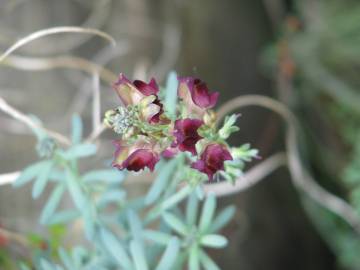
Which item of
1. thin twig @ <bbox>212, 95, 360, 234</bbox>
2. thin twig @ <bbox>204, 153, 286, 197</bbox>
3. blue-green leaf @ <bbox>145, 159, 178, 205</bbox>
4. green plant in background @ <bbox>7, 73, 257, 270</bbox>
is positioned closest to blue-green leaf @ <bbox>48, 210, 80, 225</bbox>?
green plant in background @ <bbox>7, 73, 257, 270</bbox>

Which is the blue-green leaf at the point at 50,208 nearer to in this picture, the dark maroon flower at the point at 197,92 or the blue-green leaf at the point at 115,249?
the blue-green leaf at the point at 115,249

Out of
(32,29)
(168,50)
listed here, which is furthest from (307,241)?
(32,29)

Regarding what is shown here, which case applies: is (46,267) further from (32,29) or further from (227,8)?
(227,8)

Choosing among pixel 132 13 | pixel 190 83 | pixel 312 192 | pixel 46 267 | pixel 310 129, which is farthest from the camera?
pixel 310 129

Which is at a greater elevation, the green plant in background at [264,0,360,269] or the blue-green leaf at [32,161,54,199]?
the green plant in background at [264,0,360,269]

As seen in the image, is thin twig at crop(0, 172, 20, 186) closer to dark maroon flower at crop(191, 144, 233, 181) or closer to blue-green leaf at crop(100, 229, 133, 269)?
blue-green leaf at crop(100, 229, 133, 269)

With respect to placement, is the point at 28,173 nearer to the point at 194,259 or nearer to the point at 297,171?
the point at 194,259
